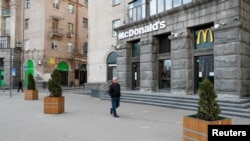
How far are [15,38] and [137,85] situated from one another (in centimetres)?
2404

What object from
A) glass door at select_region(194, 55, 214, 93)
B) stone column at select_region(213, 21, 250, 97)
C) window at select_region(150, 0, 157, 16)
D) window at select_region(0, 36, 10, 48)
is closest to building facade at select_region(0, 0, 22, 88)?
window at select_region(0, 36, 10, 48)

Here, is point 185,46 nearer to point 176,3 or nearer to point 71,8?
point 176,3

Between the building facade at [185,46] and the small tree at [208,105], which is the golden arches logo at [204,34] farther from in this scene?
the small tree at [208,105]

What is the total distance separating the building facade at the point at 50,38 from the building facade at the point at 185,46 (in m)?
17.5

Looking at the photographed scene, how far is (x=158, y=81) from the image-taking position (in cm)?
1817

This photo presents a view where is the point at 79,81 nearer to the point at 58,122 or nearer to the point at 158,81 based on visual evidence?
the point at 158,81

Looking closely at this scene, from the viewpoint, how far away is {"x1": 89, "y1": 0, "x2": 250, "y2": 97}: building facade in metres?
12.9

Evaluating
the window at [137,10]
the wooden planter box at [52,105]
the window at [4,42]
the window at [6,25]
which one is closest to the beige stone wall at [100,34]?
the window at [137,10]

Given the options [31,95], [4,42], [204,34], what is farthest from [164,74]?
[4,42]

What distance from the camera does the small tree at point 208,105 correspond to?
19.3ft

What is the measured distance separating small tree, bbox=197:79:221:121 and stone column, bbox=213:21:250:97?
24.4 ft

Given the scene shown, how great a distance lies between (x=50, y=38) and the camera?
35.7 m

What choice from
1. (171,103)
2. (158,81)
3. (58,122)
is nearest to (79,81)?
(158,81)

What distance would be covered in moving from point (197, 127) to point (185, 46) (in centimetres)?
1036
